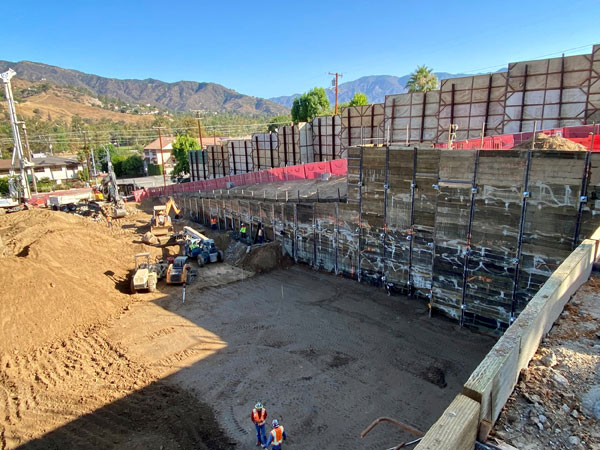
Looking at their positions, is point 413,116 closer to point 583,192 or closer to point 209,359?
point 583,192

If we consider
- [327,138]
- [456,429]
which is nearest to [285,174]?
[327,138]

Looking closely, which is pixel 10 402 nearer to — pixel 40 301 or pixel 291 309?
pixel 40 301

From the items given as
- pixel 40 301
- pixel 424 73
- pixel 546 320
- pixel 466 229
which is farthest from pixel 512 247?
pixel 424 73

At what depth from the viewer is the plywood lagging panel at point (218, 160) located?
2044 inches

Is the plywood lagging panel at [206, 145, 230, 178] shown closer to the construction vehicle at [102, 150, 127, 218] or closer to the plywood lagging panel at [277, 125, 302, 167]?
the plywood lagging panel at [277, 125, 302, 167]

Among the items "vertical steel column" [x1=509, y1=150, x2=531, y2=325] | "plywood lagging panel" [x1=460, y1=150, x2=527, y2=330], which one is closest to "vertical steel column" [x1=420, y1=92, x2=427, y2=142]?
"plywood lagging panel" [x1=460, y1=150, x2=527, y2=330]

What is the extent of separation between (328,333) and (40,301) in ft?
44.2

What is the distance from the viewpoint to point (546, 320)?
5.26 metres

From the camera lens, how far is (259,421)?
35.9 feet

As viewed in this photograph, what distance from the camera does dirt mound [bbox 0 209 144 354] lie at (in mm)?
16812

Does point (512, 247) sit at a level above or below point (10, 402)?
above

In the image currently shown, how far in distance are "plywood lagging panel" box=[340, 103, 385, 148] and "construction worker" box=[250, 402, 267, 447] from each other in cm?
2531

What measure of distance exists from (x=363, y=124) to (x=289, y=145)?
398 inches

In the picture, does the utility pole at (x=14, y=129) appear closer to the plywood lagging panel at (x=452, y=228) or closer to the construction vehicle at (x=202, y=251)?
the construction vehicle at (x=202, y=251)
